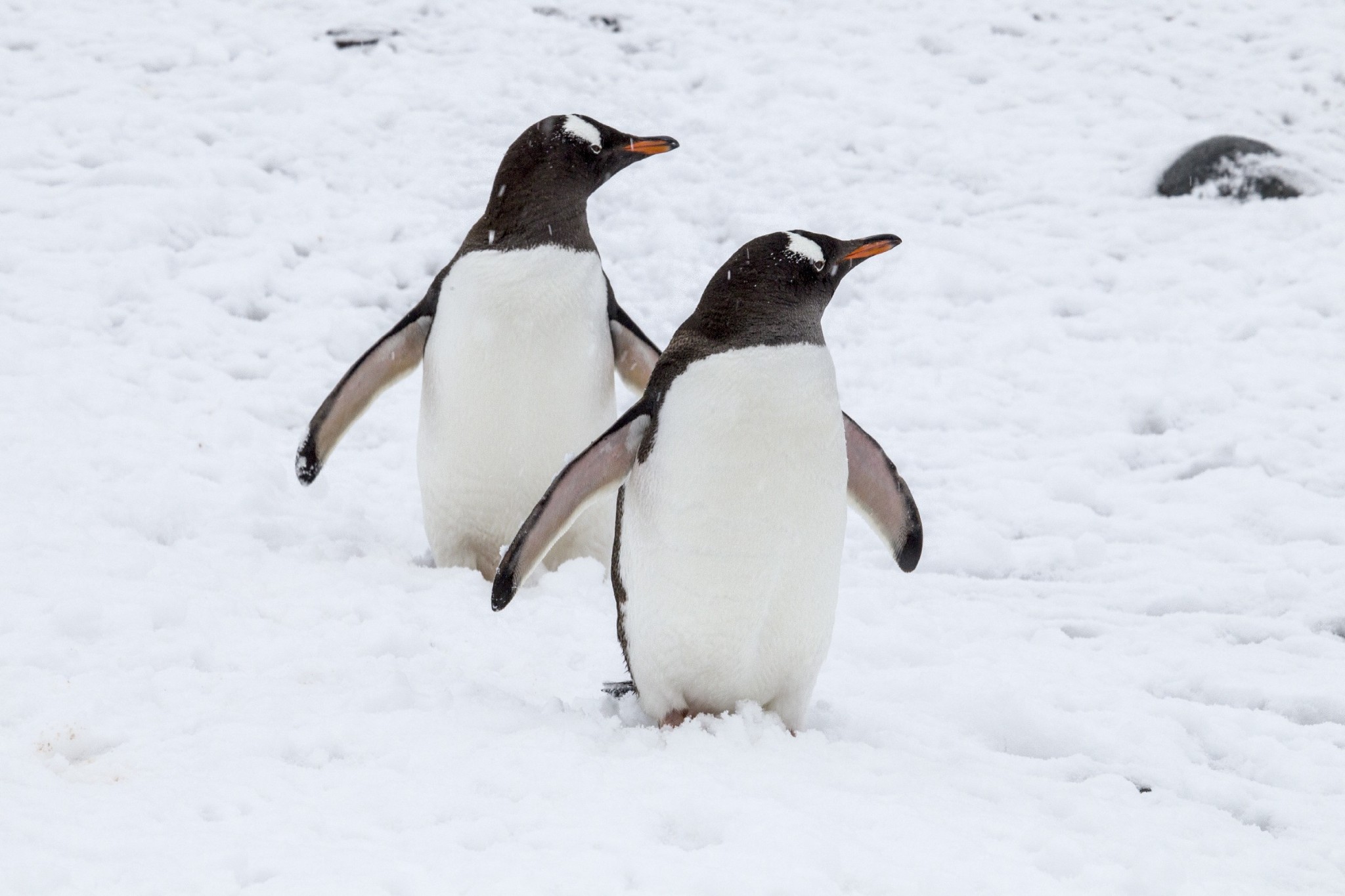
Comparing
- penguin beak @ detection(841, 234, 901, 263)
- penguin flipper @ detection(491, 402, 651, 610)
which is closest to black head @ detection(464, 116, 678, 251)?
penguin beak @ detection(841, 234, 901, 263)

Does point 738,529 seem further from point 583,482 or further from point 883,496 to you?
point 883,496

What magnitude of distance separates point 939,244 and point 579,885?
539 centimetres

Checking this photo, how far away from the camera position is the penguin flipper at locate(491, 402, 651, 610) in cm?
251

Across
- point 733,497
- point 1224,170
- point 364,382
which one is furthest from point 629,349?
point 1224,170

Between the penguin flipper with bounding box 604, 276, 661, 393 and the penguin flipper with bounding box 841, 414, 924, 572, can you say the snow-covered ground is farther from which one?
the penguin flipper with bounding box 604, 276, 661, 393

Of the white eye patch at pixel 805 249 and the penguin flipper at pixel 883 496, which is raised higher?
the white eye patch at pixel 805 249

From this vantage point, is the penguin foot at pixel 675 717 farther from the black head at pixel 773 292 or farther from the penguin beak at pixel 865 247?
the penguin beak at pixel 865 247

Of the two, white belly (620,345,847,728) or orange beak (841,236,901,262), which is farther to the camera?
orange beak (841,236,901,262)

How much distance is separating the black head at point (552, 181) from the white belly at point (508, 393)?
0.20ft

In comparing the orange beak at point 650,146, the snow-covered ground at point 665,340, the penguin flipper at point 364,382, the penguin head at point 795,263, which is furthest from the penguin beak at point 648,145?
the snow-covered ground at point 665,340

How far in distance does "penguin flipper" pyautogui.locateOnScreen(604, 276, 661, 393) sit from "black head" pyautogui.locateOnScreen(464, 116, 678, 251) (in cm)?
24

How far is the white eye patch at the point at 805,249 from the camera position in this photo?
8.38 feet

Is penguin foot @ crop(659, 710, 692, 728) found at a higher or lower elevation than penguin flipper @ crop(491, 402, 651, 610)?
lower

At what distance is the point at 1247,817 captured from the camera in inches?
100
